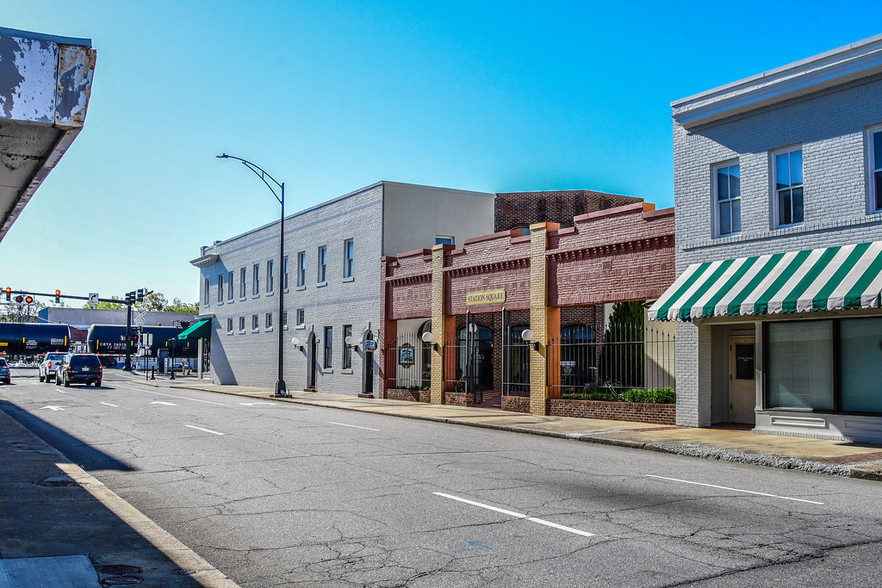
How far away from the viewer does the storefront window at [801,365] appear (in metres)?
16.3

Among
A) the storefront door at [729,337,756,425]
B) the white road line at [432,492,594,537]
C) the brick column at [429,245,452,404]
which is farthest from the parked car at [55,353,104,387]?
the white road line at [432,492,594,537]

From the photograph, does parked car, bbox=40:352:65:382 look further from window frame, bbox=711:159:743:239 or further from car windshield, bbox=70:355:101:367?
window frame, bbox=711:159:743:239

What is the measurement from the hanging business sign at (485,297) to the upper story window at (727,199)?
8649 mm

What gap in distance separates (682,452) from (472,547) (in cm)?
873

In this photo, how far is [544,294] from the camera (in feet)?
77.5

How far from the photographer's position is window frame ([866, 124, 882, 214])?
1556 centimetres

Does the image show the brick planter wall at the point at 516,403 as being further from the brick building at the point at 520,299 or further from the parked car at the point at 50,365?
the parked car at the point at 50,365

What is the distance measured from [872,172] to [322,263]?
25911 millimetres

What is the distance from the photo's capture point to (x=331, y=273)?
36.2 metres

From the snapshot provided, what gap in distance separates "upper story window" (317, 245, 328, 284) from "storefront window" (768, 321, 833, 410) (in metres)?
23.4

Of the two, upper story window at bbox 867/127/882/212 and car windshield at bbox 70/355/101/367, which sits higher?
upper story window at bbox 867/127/882/212

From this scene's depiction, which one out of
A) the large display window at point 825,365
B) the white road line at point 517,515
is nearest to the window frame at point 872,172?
the large display window at point 825,365

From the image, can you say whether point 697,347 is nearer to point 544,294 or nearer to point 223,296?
point 544,294

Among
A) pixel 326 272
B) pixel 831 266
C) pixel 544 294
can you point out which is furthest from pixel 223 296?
pixel 831 266
